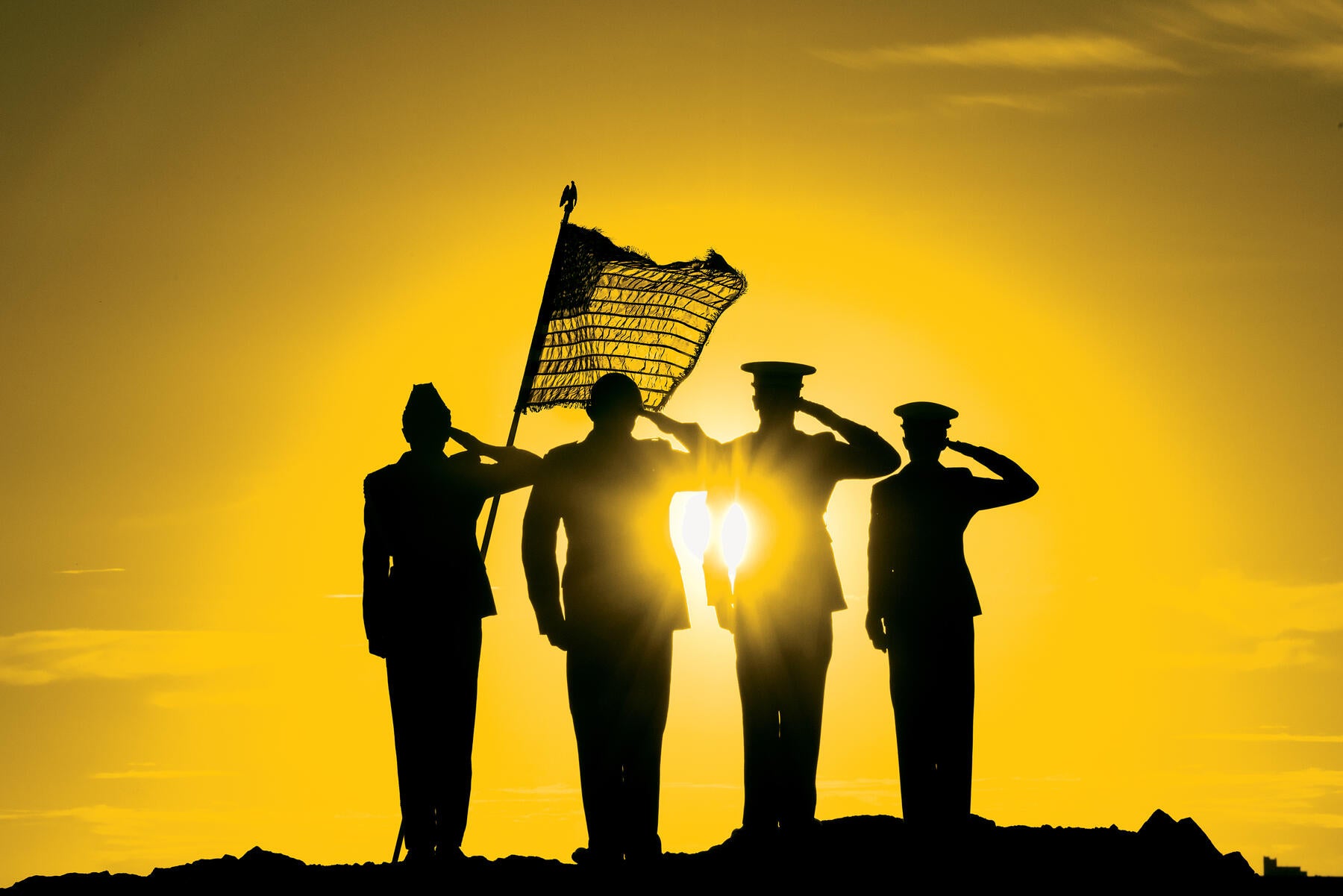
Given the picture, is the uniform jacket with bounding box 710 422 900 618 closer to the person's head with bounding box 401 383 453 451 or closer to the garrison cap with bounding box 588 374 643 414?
the garrison cap with bounding box 588 374 643 414

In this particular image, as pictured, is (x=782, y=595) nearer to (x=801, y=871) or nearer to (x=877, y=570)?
(x=877, y=570)

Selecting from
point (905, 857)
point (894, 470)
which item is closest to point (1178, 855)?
point (905, 857)

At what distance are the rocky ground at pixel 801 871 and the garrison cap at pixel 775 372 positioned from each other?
9.95 ft

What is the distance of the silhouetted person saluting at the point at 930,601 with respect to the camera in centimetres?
1227

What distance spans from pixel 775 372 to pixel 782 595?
1513 mm

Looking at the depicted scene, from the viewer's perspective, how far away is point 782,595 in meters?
11.7

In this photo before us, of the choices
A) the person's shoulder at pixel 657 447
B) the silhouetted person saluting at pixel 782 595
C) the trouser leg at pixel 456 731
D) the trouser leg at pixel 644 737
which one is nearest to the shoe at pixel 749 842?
the silhouetted person saluting at pixel 782 595

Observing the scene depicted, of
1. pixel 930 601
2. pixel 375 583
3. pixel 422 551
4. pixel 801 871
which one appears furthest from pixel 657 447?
pixel 801 871

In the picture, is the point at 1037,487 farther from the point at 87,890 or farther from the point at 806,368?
the point at 87,890

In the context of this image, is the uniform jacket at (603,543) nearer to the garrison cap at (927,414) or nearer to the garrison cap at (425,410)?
the garrison cap at (425,410)

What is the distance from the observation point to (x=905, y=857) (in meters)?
11.4

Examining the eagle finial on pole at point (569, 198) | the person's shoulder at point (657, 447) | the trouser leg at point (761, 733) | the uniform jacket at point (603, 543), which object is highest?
the eagle finial on pole at point (569, 198)

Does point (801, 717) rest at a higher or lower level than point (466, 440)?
lower

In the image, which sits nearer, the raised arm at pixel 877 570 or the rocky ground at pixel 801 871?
the rocky ground at pixel 801 871
